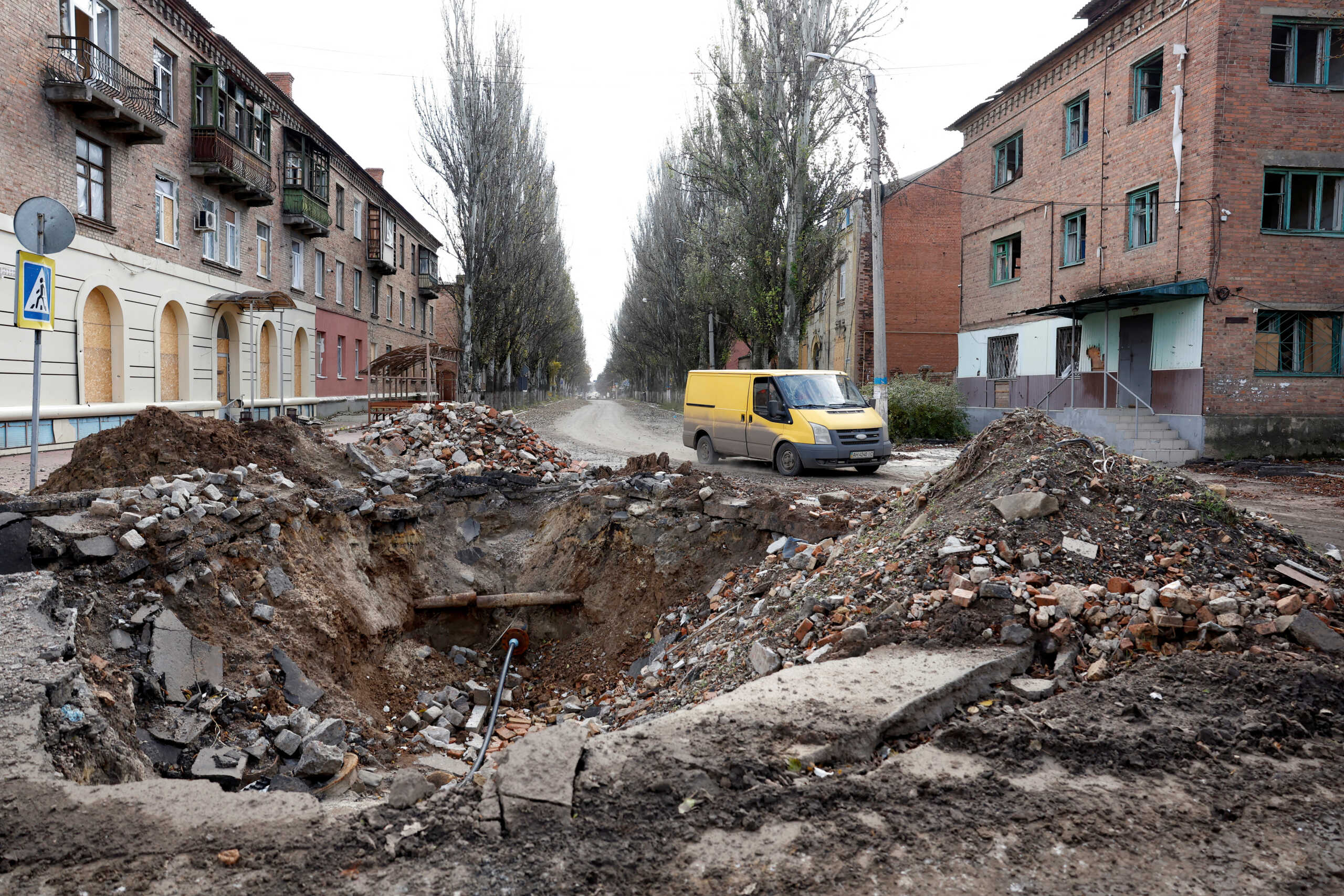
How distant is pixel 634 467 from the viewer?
10672 mm

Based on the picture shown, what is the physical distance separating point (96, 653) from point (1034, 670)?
228 inches

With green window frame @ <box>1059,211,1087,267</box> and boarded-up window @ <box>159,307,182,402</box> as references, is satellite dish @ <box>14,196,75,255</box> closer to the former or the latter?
boarded-up window @ <box>159,307,182,402</box>

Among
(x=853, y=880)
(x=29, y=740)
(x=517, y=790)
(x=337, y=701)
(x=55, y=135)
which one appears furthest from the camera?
(x=55, y=135)

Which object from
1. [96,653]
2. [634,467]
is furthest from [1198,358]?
[96,653]

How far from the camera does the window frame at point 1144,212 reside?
719 inches

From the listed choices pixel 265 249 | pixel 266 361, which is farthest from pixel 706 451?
pixel 265 249

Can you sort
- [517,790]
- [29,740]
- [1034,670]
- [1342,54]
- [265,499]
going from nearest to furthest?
[517,790] → [29,740] → [1034,670] → [265,499] → [1342,54]

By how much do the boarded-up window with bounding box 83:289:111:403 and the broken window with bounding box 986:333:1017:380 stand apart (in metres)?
23.6

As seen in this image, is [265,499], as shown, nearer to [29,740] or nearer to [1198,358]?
[29,740]

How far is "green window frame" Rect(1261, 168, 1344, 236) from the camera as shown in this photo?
55.0ft

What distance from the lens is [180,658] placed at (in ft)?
18.1

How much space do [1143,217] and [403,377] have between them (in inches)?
999

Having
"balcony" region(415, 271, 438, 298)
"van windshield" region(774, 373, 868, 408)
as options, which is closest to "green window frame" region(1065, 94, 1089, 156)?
"van windshield" region(774, 373, 868, 408)

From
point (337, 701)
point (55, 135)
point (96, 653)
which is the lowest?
point (337, 701)
